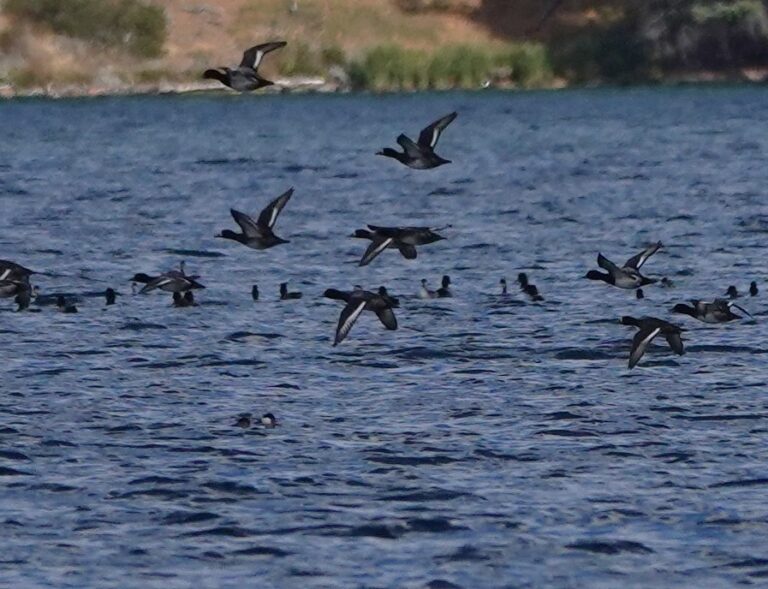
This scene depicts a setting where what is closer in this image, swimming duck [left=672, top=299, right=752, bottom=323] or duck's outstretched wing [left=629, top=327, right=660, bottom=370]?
duck's outstretched wing [left=629, top=327, right=660, bottom=370]

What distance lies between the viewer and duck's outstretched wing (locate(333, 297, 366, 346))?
810 inches

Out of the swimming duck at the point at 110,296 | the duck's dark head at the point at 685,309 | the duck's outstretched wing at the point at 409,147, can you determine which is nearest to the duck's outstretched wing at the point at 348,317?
the duck's outstretched wing at the point at 409,147

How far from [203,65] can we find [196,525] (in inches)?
3628

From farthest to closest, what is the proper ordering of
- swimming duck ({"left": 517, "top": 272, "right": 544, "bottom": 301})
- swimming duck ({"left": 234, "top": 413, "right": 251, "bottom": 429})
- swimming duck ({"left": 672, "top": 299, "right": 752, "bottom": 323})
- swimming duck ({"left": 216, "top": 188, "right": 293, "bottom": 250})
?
swimming duck ({"left": 517, "top": 272, "right": 544, "bottom": 301}) → swimming duck ({"left": 672, "top": 299, "right": 752, "bottom": 323}) → swimming duck ({"left": 216, "top": 188, "right": 293, "bottom": 250}) → swimming duck ({"left": 234, "top": 413, "right": 251, "bottom": 429})

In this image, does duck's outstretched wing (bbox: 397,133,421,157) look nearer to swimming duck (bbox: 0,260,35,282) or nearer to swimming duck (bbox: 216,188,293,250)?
swimming duck (bbox: 216,188,293,250)

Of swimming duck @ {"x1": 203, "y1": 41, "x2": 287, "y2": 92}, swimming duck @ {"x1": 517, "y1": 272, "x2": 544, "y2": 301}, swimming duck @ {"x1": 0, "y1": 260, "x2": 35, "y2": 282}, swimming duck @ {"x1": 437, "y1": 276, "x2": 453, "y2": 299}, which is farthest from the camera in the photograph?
swimming duck @ {"x1": 437, "y1": 276, "x2": 453, "y2": 299}

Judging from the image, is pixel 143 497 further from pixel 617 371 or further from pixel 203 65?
pixel 203 65

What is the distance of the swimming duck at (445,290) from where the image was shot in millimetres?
30125

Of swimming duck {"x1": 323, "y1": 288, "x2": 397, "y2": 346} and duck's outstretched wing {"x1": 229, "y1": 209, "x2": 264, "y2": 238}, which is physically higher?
duck's outstretched wing {"x1": 229, "y1": 209, "x2": 264, "y2": 238}

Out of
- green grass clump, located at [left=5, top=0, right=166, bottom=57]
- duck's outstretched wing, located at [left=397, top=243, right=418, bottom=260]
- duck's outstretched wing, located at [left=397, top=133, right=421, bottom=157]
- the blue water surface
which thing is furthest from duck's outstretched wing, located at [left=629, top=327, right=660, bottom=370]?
green grass clump, located at [left=5, top=0, right=166, bottom=57]

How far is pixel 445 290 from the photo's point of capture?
99.5 ft

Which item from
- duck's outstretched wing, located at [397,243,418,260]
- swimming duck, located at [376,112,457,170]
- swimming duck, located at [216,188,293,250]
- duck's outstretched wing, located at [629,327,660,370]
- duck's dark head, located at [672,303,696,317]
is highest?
swimming duck, located at [376,112,457,170]

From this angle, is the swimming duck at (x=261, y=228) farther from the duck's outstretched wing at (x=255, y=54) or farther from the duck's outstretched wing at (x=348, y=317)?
the duck's outstretched wing at (x=255, y=54)

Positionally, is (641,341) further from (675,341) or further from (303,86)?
(303,86)
